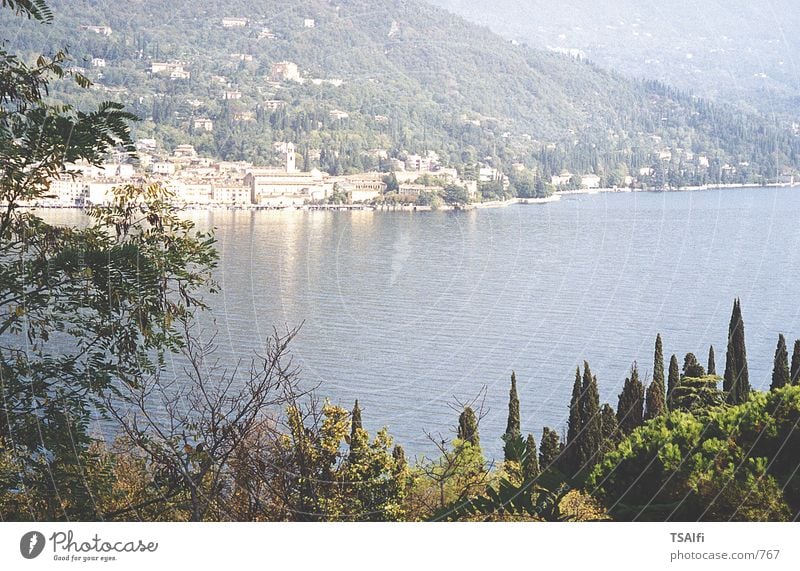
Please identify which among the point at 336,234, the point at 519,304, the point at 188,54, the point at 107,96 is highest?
the point at 188,54

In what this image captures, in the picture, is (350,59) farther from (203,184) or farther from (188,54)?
(203,184)

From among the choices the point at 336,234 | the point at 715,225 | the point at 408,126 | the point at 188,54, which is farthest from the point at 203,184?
the point at 715,225

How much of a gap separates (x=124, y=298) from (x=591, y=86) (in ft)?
32.5

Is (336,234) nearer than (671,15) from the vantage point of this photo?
No

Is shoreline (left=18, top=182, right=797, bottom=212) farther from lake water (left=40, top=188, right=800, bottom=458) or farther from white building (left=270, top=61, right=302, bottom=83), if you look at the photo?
white building (left=270, top=61, right=302, bottom=83)

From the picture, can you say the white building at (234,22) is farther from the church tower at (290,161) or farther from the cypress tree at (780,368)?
the cypress tree at (780,368)

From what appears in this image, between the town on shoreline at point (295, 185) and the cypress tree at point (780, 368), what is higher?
the town on shoreline at point (295, 185)

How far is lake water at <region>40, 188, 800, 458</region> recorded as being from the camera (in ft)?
23.7

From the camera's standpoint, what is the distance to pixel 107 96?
3.99 m
